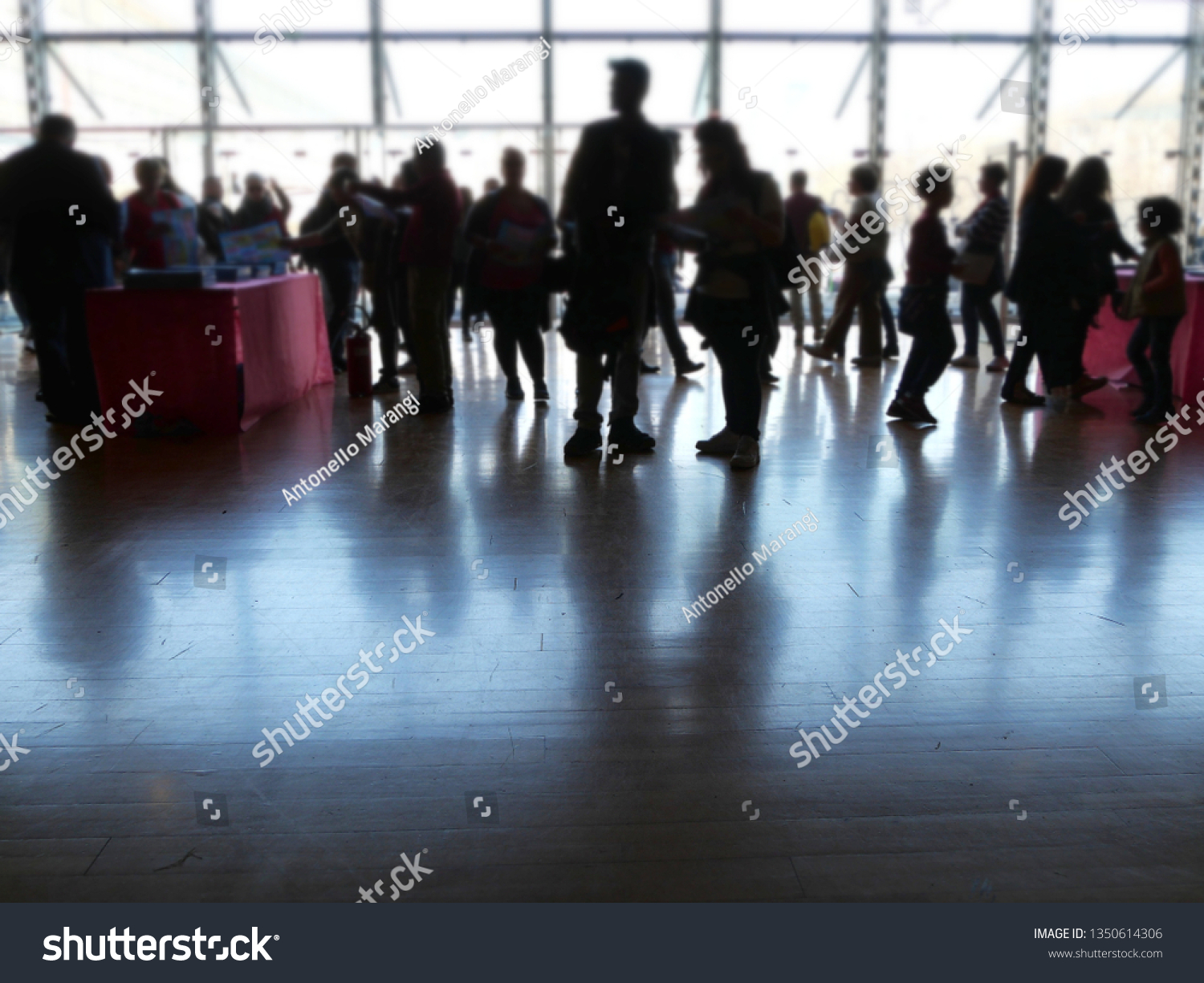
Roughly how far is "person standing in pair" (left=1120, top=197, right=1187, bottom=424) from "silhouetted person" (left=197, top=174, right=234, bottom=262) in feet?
14.3

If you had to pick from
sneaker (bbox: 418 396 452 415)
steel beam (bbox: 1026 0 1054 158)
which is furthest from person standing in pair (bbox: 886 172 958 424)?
steel beam (bbox: 1026 0 1054 158)

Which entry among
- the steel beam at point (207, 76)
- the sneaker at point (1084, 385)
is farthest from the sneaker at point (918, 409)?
the steel beam at point (207, 76)

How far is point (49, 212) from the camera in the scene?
15.6 feet

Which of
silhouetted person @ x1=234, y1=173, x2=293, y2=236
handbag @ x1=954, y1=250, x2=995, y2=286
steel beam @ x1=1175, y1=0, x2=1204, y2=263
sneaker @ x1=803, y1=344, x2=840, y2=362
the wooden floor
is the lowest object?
the wooden floor

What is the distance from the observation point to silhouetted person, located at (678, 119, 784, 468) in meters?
3.83

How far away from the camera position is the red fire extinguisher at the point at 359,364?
227 inches

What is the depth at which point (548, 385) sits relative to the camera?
628 centimetres

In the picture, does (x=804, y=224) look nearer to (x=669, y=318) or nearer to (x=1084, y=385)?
(x=669, y=318)

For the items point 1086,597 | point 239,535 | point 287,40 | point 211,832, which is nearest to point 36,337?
A: point 239,535

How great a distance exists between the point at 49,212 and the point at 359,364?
1.64 m

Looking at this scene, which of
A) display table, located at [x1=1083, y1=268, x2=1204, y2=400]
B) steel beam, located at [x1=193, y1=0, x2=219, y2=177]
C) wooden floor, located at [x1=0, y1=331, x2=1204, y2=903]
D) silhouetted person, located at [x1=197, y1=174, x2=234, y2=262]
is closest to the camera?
wooden floor, located at [x1=0, y1=331, x2=1204, y2=903]

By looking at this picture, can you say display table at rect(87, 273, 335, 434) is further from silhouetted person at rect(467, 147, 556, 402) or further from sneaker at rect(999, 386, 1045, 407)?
sneaker at rect(999, 386, 1045, 407)

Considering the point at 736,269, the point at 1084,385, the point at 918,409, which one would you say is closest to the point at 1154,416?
the point at 1084,385

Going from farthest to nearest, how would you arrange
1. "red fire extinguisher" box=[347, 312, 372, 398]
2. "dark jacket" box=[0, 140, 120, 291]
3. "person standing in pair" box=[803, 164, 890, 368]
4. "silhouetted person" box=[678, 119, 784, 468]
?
"person standing in pair" box=[803, 164, 890, 368] < "red fire extinguisher" box=[347, 312, 372, 398] < "dark jacket" box=[0, 140, 120, 291] < "silhouetted person" box=[678, 119, 784, 468]
